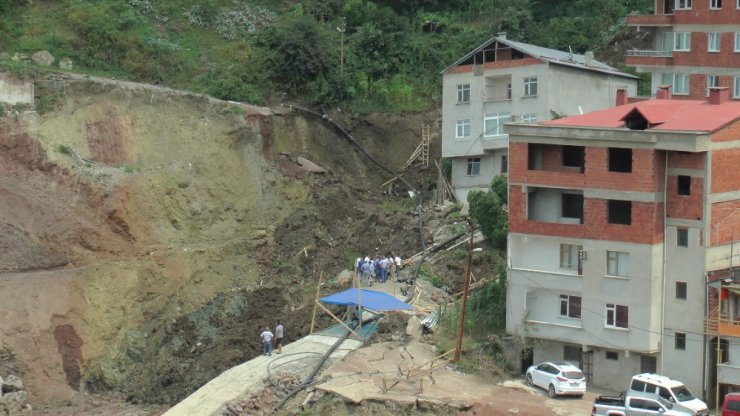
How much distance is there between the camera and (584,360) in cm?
5362

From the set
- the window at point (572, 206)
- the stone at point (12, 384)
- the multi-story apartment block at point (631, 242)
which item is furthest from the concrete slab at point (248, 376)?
the window at point (572, 206)

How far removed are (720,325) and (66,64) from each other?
3720 centimetres

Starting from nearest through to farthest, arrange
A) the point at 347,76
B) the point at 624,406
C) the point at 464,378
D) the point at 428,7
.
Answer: the point at 624,406 < the point at 464,378 < the point at 347,76 < the point at 428,7

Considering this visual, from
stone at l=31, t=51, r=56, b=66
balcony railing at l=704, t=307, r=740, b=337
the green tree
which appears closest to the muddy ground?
the green tree

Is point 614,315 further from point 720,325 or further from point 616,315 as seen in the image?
point 720,325

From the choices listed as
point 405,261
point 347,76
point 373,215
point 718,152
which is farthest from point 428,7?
point 718,152

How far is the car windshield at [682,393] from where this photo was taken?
48891mm

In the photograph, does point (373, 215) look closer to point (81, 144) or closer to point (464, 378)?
point (81, 144)

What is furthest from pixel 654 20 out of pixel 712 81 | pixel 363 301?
pixel 363 301

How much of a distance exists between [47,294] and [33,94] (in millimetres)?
10583

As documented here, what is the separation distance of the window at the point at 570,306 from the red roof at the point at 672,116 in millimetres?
6030

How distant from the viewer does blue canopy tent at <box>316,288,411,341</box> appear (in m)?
58.2

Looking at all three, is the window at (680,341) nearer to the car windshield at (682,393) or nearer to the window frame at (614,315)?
the window frame at (614,315)

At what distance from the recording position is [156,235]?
67062 mm
